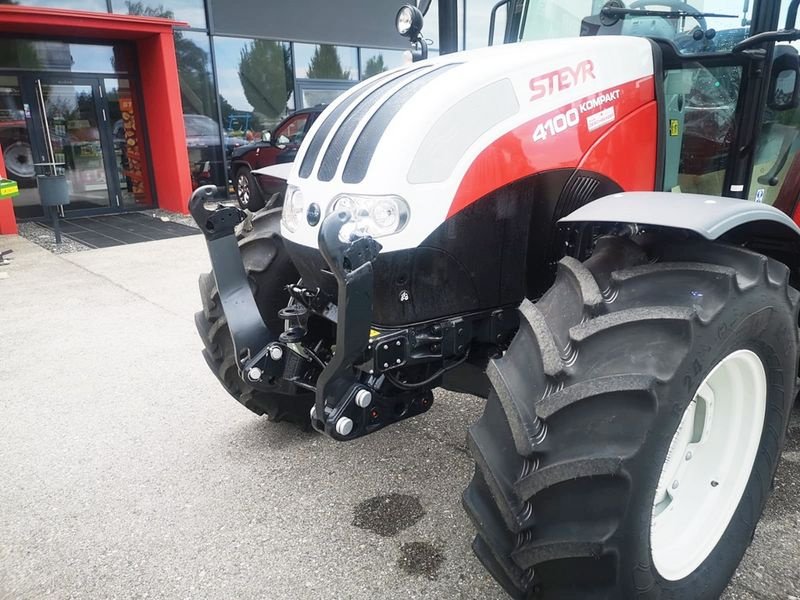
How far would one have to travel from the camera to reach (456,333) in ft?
7.45

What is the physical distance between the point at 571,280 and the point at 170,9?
12.1 meters

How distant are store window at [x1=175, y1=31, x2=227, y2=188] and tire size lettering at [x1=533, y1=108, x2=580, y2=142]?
10.9m

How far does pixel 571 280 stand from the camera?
1.93 meters

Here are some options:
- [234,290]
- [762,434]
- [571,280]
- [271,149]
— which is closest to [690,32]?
[571,280]

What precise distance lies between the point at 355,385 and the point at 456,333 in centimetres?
41

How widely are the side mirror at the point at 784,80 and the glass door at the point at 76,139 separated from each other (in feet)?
36.7

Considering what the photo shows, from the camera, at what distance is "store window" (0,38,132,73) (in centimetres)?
1041

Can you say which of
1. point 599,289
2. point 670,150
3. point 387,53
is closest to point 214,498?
point 599,289

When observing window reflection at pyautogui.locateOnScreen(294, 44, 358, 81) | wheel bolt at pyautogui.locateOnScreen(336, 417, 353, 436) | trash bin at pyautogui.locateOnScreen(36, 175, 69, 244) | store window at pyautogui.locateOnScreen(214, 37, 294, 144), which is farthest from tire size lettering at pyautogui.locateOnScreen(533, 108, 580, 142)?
window reflection at pyautogui.locateOnScreen(294, 44, 358, 81)

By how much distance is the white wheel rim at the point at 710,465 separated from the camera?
6.78 feet

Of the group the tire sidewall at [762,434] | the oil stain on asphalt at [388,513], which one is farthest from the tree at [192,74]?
the tire sidewall at [762,434]

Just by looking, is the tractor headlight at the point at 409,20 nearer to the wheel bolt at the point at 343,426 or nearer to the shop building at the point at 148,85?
the wheel bolt at the point at 343,426

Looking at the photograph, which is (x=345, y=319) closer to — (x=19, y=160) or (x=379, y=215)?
(x=379, y=215)

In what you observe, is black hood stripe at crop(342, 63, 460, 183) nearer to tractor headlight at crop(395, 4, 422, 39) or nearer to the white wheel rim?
tractor headlight at crop(395, 4, 422, 39)
